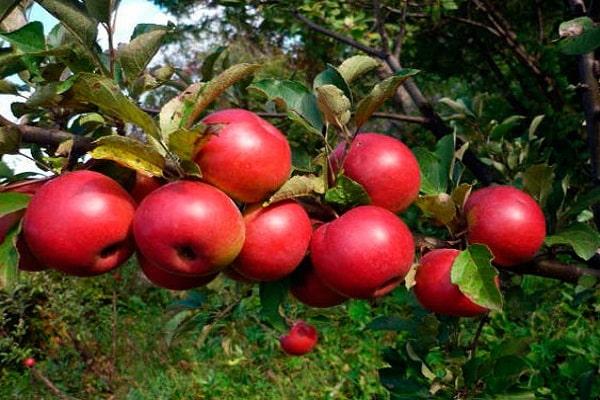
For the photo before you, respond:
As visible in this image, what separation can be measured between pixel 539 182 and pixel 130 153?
651mm

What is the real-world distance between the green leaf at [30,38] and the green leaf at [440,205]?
20.4 inches

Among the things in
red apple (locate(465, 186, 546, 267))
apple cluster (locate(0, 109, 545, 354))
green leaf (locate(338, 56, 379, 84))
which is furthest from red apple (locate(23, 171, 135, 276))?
red apple (locate(465, 186, 546, 267))

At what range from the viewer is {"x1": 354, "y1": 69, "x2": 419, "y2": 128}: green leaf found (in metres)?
0.67

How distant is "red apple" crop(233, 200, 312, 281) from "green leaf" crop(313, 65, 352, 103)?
0.66 ft

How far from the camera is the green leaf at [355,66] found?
0.82 meters

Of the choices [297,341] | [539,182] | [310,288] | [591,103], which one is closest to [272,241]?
[310,288]

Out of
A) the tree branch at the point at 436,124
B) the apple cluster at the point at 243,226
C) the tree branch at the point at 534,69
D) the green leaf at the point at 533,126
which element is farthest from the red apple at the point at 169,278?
the tree branch at the point at 534,69

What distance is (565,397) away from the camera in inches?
99.9

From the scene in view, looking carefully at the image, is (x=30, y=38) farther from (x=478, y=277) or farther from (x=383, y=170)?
(x=478, y=277)

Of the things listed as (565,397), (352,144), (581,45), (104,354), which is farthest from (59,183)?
(104,354)

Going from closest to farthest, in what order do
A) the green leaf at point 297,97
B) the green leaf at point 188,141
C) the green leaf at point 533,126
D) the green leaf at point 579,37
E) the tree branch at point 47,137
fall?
1. the green leaf at point 188,141
2. the tree branch at point 47,137
3. the green leaf at point 297,97
4. the green leaf at point 579,37
5. the green leaf at point 533,126

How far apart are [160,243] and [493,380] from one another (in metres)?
0.77

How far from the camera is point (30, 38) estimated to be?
27.2 inches

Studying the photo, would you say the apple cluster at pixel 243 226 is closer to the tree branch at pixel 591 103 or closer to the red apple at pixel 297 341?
Answer: the tree branch at pixel 591 103
